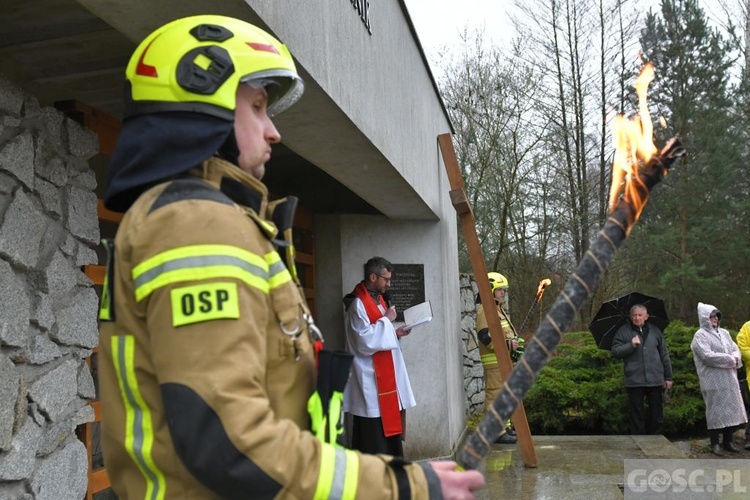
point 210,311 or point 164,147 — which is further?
point 164,147

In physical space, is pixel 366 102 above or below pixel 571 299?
above

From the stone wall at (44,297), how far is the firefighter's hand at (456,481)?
199 cm

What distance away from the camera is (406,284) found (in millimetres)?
8609

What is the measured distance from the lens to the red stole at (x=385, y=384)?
7.23 metres

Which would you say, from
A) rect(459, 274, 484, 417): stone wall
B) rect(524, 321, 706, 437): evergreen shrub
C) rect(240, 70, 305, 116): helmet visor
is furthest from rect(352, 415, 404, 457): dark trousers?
rect(240, 70, 305, 116): helmet visor

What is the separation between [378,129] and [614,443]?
20.1 ft

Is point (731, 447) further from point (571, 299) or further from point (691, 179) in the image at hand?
point (691, 179)

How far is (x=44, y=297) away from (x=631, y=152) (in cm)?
246

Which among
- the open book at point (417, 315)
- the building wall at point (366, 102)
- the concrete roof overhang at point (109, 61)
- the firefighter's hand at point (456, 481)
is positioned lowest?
the firefighter's hand at point (456, 481)

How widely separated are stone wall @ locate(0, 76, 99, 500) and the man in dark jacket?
7.94m

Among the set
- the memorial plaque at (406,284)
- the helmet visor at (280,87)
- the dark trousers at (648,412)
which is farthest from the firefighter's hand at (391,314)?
the helmet visor at (280,87)

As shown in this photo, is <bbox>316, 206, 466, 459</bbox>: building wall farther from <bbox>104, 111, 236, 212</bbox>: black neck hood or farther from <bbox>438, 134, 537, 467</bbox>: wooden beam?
<bbox>104, 111, 236, 212</bbox>: black neck hood

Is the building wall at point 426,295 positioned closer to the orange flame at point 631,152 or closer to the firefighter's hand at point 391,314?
the firefighter's hand at point 391,314

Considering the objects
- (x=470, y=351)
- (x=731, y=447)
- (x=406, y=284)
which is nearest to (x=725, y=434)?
(x=731, y=447)
